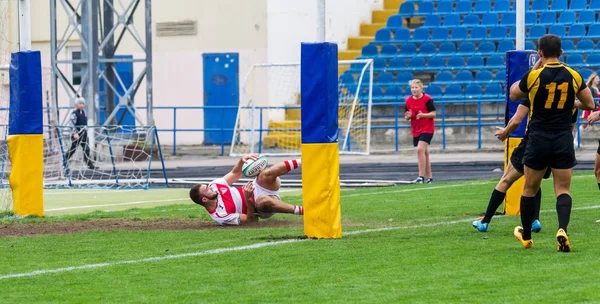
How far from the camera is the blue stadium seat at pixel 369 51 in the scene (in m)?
33.8

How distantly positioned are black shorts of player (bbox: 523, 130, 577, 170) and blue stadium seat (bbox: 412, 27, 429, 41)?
24.3 metres

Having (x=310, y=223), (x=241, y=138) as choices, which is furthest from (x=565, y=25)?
(x=310, y=223)

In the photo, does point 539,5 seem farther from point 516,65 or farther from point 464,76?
point 516,65

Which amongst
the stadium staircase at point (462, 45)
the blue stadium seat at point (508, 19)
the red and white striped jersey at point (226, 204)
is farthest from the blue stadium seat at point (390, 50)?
the red and white striped jersey at point (226, 204)

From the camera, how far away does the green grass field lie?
7.81 m

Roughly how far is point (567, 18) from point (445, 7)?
3.95m

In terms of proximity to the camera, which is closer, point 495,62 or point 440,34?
point 495,62

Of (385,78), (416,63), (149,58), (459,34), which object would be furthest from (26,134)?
(459,34)

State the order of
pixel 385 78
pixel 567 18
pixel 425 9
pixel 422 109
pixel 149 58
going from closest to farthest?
pixel 422 109, pixel 149 58, pixel 385 78, pixel 567 18, pixel 425 9

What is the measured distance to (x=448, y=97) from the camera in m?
31.2

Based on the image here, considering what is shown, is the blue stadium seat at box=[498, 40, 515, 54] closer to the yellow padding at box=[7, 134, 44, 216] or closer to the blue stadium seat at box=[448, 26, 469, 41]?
the blue stadium seat at box=[448, 26, 469, 41]

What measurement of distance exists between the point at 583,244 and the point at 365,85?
2258 cm

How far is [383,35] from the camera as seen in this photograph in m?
34.5

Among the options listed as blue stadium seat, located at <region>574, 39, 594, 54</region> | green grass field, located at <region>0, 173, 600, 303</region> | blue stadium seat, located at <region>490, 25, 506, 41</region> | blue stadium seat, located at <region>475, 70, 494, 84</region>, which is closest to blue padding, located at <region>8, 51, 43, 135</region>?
green grass field, located at <region>0, 173, 600, 303</region>
